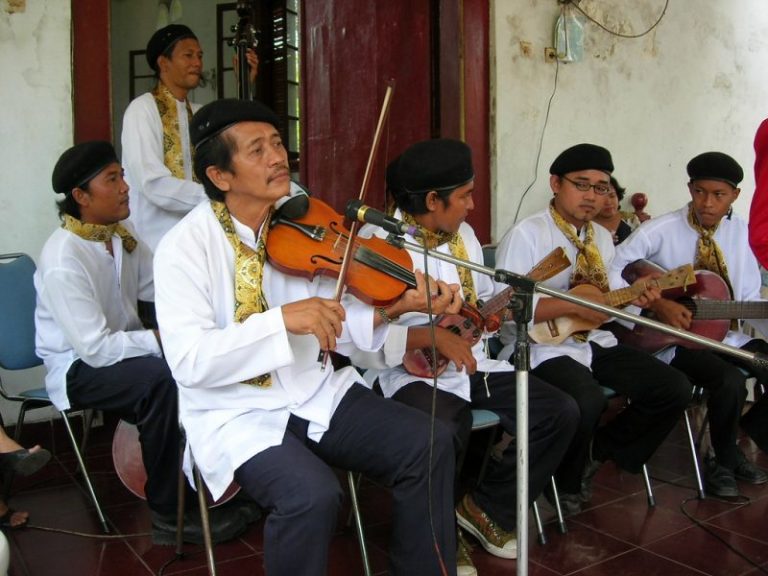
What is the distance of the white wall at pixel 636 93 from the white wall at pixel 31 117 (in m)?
2.57

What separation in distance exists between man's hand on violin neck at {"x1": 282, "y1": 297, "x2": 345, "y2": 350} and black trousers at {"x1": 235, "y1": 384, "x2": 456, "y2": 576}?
32 centimetres

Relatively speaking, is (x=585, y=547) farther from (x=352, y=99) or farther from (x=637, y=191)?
(x=637, y=191)

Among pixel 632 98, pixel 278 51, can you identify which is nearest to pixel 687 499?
pixel 632 98

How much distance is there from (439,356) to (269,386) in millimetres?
773

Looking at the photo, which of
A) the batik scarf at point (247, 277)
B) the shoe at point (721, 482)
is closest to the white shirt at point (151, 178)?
the batik scarf at point (247, 277)

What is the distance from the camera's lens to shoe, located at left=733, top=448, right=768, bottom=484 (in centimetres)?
373

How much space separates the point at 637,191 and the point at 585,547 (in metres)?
3.59

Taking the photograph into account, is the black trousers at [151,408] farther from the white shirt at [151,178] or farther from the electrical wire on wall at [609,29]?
the electrical wire on wall at [609,29]

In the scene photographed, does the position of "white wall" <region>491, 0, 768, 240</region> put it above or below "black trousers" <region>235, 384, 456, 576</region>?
above

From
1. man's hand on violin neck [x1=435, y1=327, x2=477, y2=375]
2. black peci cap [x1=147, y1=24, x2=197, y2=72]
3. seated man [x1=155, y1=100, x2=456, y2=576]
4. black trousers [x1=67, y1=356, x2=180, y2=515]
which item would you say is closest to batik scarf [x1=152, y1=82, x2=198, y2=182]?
black peci cap [x1=147, y1=24, x2=197, y2=72]

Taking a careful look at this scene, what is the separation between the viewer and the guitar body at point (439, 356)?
111 inches

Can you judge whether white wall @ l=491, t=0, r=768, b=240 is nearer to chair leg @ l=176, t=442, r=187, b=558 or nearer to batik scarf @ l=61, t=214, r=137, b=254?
batik scarf @ l=61, t=214, r=137, b=254

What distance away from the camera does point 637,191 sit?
5.91 m

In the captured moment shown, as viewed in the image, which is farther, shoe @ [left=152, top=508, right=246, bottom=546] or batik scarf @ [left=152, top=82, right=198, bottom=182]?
batik scarf @ [left=152, top=82, right=198, bottom=182]
